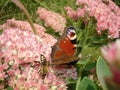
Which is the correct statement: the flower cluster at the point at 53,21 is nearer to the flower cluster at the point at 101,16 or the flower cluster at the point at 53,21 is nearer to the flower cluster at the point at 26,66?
the flower cluster at the point at 101,16

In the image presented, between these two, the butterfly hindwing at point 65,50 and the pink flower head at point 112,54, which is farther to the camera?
the butterfly hindwing at point 65,50

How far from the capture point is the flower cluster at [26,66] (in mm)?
1005

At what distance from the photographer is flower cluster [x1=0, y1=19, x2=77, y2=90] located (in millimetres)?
1005

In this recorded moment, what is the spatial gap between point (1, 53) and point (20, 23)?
699mm

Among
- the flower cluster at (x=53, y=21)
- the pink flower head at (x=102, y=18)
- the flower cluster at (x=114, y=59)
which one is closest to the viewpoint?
the flower cluster at (x=114, y=59)

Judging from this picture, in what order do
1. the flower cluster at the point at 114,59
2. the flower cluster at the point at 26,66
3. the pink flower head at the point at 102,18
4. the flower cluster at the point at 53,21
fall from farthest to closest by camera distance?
1. the flower cluster at the point at 53,21
2. the pink flower head at the point at 102,18
3. the flower cluster at the point at 26,66
4. the flower cluster at the point at 114,59

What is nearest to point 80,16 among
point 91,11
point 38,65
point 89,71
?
point 91,11

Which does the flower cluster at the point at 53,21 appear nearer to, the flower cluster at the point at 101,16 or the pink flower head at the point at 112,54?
the flower cluster at the point at 101,16

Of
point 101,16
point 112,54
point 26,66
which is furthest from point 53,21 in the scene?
point 112,54

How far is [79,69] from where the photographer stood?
1.33 meters

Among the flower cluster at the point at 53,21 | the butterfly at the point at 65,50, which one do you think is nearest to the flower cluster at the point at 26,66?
the butterfly at the point at 65,50

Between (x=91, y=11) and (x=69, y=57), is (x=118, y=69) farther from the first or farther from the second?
(x=91, y=11)

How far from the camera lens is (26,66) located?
106cm

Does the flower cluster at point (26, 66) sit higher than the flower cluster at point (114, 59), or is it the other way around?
the flower cluster at point (114, 59)
